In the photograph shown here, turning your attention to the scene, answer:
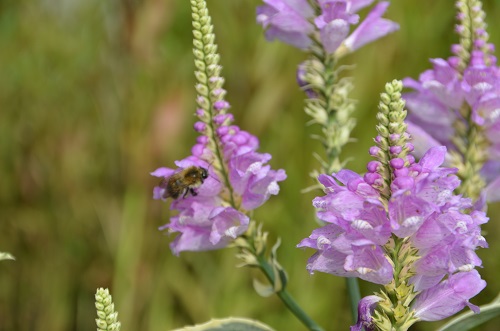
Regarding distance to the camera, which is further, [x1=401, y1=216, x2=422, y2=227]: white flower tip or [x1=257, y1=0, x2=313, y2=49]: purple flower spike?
[x1=257, y1=0, x2=313, y2=49]: purple flower spike

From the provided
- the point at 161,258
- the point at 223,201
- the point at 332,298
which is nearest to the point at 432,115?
the point at 223,201

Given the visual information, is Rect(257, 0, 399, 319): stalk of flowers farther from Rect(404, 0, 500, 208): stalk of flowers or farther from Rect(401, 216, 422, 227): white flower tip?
Rect(401, 216, 422, 227): white flower tip

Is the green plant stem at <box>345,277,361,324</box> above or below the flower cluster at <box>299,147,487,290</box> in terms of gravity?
below

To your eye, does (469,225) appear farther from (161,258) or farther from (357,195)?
(161,258)

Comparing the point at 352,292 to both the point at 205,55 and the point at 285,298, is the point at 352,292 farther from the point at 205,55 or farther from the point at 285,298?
the point at 205,55

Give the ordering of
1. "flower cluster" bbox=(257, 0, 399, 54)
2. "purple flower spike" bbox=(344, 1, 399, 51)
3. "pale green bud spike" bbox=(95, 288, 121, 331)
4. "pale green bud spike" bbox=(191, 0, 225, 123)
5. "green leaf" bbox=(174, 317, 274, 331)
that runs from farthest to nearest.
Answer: "purple flower spike" bbox=(344, 1, 399, 51) < "flower cluster" bbox=(257, 0, 399, 54) < "green leaf" bbox=(174, 317, 274, 331) < "pale green bud spike" bbox=(191, 0, 225, 123) < "pale green bud spike" bbox=(95, 288, 121, 331)

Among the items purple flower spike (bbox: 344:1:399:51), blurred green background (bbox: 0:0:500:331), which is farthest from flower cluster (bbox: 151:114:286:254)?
blurred green background (bbox: 0:0:500:331)

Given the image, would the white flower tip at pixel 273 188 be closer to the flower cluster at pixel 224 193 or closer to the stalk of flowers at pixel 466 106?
the flower cluster at pixel 224 193
